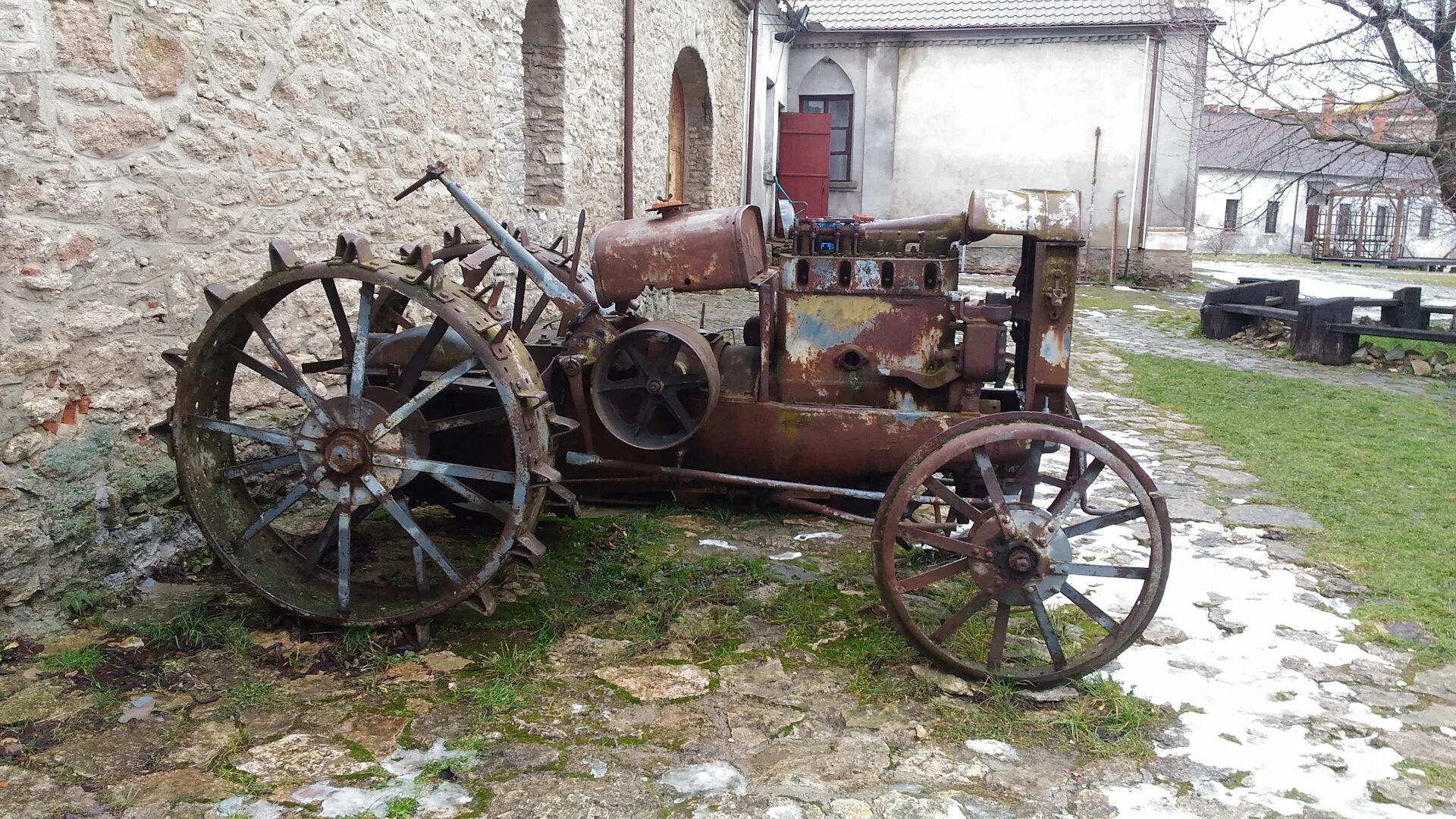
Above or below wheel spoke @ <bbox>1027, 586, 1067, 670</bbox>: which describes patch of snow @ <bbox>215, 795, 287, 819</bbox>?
below

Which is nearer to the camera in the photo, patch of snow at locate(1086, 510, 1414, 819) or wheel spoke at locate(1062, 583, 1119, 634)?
patch of snow at locate(1086, 510, 1414, 819)

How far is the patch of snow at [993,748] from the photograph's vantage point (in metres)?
2.88

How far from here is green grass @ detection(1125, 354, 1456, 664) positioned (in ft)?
13.4

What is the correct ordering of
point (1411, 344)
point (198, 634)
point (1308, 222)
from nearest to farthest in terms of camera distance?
1. point (198, 634)
2. point (1411, 344)
3. point (1308, 222)

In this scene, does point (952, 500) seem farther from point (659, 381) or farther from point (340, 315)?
point (340, 315)

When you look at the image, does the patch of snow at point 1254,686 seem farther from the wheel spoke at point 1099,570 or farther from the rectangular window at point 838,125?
the rectangular window at point 838,125

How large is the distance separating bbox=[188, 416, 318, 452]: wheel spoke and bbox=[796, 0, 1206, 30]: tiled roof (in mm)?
16996

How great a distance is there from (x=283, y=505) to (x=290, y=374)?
44 cm

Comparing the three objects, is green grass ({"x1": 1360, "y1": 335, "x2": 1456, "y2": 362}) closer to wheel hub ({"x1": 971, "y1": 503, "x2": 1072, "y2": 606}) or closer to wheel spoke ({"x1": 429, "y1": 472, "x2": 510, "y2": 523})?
wheel hub ({"x1": 971, "y1": 503, "x2": 1072, "y2": 606})

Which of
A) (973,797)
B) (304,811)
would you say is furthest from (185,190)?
(973,797)

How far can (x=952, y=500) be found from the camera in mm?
3268

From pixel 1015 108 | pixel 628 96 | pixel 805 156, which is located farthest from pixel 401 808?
pixel 1015 108

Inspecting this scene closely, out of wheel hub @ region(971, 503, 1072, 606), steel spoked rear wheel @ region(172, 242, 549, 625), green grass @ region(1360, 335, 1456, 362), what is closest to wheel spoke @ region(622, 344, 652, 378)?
steel spoked rear wheel @ region(172, 242, 549, 625)

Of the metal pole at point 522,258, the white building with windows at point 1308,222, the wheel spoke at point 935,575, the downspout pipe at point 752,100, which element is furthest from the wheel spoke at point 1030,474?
the white building with windows at point 1308,222
